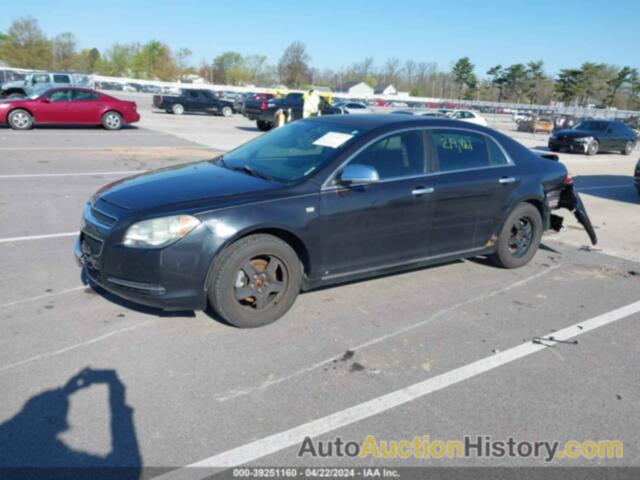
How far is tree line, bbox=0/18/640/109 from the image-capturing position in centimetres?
7519

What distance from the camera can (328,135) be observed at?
5.04 m

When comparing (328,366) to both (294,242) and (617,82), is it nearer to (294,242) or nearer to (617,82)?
(294,242)

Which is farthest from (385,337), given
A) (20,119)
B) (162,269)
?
(20,119)

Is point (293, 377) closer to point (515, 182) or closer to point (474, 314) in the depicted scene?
point (474, 314)

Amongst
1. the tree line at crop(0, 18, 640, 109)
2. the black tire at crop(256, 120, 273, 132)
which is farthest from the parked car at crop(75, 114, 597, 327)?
the tree line at crop(0, 18, 640, 109)

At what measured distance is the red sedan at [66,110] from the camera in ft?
57.3

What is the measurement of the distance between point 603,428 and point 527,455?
607 millimetres

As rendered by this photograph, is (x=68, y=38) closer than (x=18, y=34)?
No

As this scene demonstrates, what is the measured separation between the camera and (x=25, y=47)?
7375 cm

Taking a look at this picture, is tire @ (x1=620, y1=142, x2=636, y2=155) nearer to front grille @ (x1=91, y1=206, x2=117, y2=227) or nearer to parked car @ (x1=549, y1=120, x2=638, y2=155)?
parked car @ (x1=549, y1=120, x2=638, y2=155)

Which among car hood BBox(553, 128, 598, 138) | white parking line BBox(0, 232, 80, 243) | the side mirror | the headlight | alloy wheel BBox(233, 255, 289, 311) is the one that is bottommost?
white parking line BBox(0, 232, 80, 243)

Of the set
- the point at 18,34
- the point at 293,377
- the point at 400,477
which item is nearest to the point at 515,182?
the point at 293,377

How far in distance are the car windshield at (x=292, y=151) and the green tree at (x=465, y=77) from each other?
108 meters

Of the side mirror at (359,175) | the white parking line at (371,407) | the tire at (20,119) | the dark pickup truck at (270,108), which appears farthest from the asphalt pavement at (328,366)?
the dark pickup truck at (270,108)
